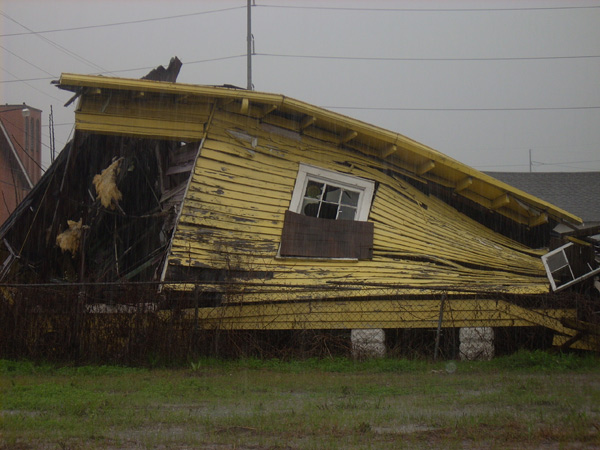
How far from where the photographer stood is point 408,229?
43.2 feet

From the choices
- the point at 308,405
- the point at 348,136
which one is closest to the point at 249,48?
the point at 348,136

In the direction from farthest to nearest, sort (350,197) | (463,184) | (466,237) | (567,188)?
(567,188) → (463,184) → (466,237) → (350,197)

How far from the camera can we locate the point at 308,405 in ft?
22.0

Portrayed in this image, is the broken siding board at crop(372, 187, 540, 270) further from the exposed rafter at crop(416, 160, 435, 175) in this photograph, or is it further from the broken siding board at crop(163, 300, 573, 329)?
the broken siding board at crop(163, 300, 573, 329)

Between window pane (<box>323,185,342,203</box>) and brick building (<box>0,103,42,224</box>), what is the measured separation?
21.8 metres

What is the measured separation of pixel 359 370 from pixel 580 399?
11.0 feet

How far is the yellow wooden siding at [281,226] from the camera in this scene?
11.4m

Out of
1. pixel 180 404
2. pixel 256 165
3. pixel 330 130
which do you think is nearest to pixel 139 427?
pixel 180 404

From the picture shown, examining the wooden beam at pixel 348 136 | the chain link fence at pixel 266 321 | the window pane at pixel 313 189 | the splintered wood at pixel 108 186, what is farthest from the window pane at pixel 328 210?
the splintered wood at pixel 108 186

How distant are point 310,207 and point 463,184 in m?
3.69

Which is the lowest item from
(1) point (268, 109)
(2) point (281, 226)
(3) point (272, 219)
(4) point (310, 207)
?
(2) point (281, 226)

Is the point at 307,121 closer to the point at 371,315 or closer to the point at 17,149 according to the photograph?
the point at 371,315

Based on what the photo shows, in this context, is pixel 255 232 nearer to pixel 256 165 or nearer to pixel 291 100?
pixel 256 165

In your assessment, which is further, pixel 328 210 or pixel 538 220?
pixel 538 220
